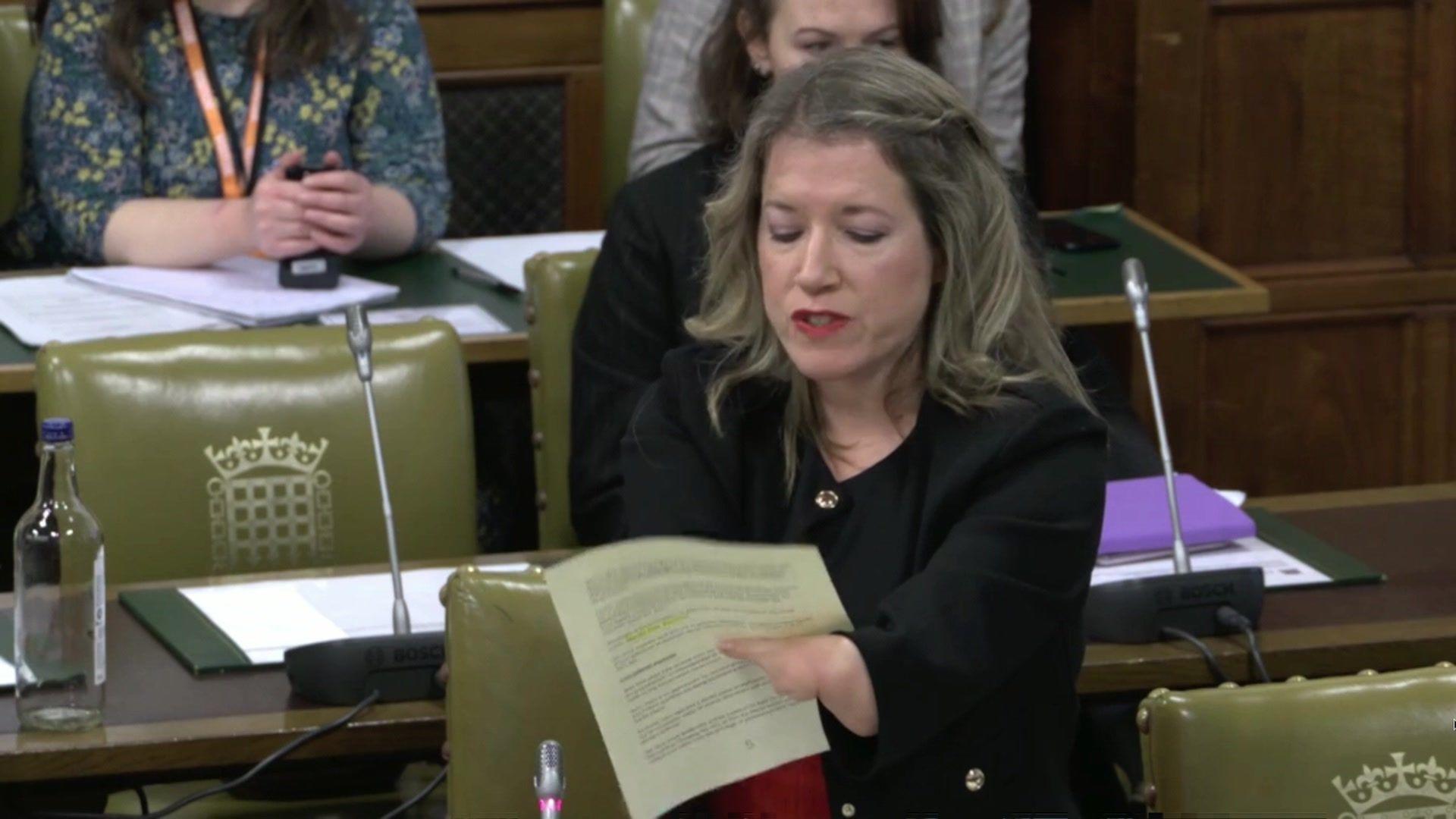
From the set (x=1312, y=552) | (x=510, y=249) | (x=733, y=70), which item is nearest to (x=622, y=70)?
(x=510, y=249)

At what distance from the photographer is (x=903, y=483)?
203cm

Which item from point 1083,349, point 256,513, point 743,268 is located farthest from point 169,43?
point 743,268

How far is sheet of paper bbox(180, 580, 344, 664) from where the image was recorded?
2.31m

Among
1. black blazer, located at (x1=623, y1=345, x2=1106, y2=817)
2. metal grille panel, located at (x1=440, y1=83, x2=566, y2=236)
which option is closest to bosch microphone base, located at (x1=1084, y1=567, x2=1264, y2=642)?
black blazer, located at (x1=623, y1=345, x2=1106, y2=817)

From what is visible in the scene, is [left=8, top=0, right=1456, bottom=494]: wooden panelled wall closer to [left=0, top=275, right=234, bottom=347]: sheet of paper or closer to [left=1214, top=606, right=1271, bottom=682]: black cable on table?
[left=0, top=275, right=234, bottom=347]: sheet of paper

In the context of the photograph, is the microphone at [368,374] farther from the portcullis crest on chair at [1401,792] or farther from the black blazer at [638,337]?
the portcullis crest on chair at [1401,792]

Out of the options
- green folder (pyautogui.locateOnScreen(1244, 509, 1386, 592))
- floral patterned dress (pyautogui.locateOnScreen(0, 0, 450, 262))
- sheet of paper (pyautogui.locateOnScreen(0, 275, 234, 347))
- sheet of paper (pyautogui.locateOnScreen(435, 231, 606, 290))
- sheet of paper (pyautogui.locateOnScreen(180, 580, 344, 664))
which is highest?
floral patterned dress (pyautogui.locateOnScreen(0, 0, 450, 262))

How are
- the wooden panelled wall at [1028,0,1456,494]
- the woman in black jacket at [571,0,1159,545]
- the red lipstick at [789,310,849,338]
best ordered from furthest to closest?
Result: the wooden panelled wall at [1028,0,1456,494] < the woman in black jacket at [571,0,1159,545] < the red lipstick at [789,310,849,338]

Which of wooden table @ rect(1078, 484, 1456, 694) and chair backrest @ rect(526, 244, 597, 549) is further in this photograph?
chair backrest @ rect(526, 244, 597, 549)

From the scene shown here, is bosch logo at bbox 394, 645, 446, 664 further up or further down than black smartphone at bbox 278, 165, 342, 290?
further down

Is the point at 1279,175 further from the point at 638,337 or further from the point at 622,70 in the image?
the point at 638,337

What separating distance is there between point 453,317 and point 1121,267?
1000 mm

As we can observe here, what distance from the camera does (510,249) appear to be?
3.70 m

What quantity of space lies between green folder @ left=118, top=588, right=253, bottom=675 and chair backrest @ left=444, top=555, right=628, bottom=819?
33 centimetres
